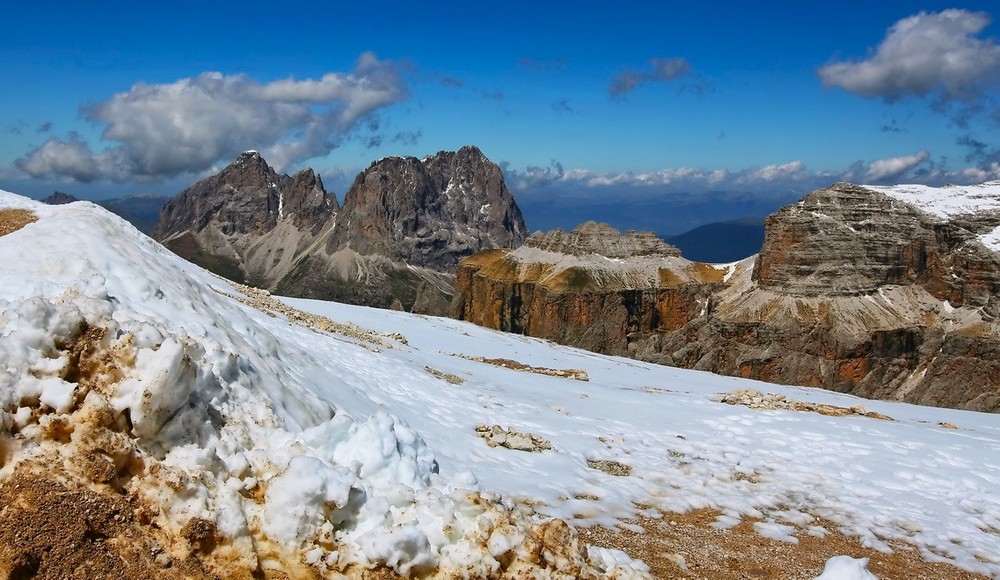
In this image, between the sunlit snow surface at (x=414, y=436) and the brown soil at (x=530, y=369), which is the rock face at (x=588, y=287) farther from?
the sunlit snow surface at (x=414, y=436)

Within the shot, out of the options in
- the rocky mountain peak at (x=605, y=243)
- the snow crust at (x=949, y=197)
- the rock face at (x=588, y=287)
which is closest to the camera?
the snow crust at (x=949, y=197)

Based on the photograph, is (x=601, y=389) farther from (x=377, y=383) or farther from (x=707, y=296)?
(x=707, y=296)

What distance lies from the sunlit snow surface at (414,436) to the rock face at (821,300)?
42.6 meters

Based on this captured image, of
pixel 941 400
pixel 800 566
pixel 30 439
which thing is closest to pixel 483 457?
pixel 800 566

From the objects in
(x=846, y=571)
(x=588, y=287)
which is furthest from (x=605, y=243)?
(x=846, y=571)

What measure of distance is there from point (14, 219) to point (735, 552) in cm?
1714

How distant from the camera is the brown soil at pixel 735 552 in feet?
29.7

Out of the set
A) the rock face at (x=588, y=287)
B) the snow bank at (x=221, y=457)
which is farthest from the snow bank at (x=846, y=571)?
the rock face at (x=588, y=287)

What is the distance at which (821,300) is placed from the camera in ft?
263

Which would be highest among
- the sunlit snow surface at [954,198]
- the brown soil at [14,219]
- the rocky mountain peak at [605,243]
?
the sunlit snow surface at [954,198]

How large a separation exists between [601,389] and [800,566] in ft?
46.8

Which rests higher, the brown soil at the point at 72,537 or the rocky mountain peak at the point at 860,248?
the rocky mountain peak at the point at 860,248

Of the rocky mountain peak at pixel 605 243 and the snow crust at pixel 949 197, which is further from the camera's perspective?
the rocky mountain peak at pixel 605 243

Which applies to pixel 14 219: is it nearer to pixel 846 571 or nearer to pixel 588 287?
pixel 846 571
